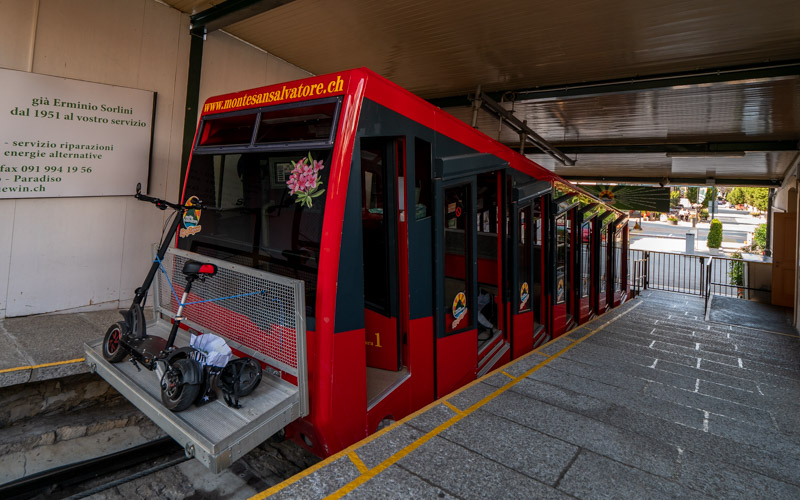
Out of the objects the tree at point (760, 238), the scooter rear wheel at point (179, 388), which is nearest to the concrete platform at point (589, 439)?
the scooter rear wheel at point (179, 388)

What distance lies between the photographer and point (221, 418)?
8.45ft

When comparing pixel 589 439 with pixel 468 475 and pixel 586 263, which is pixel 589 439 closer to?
pixel 468 475

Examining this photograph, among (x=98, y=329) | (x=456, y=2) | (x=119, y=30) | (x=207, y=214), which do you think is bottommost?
(x=98, y=329)

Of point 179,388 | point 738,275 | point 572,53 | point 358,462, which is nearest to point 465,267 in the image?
point 358,462

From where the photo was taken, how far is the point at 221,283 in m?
3.27

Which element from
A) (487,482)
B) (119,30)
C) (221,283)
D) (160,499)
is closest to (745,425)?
(487,482)

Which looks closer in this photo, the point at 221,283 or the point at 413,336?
the point at 221,283

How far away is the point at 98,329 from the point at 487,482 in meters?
4.85

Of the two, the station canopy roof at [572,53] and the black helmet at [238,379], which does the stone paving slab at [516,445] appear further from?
the station canopy roof at [572,53]

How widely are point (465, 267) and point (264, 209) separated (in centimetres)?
211

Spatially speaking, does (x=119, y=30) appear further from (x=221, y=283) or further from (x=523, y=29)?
(x=523, y=29)

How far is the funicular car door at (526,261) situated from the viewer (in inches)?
215

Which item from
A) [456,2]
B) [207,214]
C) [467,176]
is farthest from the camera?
[456,2]

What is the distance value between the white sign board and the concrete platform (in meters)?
5.09
